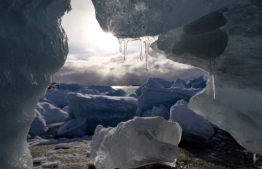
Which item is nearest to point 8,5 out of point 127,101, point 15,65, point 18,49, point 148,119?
point 18,49

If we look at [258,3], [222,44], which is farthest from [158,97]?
[258,3]

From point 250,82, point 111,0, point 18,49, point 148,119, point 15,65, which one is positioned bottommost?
point 148,119

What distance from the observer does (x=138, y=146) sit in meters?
4.15

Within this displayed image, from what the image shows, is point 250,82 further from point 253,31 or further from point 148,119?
point 148,119

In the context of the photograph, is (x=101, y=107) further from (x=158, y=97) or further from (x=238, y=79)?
(x=238, y=79)

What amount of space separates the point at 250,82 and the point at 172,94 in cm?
704

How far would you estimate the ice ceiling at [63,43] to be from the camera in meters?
2.63

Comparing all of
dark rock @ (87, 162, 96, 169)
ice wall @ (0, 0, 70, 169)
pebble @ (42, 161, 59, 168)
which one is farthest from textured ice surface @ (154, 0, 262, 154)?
pebble @ (42, 161, 59, 168)

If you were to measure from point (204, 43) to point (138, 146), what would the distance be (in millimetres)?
2014

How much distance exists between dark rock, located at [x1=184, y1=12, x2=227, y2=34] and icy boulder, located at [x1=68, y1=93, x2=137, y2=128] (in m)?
7.33

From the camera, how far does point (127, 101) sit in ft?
35.9

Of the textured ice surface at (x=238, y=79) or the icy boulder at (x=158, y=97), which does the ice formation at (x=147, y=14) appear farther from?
the icy boulder at (x=158, y=97)

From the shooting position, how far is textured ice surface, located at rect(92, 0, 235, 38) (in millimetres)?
3074

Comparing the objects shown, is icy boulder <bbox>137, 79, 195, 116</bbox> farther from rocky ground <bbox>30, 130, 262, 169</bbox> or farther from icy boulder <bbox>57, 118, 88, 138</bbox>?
rocky ground <bbox>30, 130, 262, 169</bbox>
